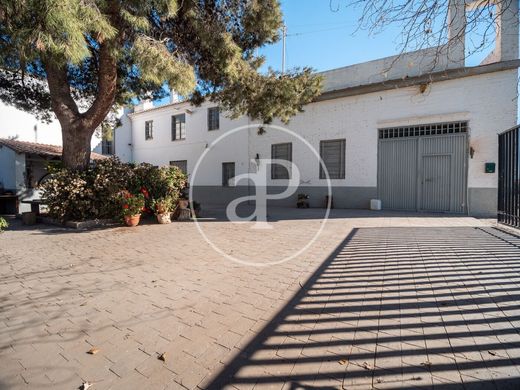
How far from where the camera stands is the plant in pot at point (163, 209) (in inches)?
348

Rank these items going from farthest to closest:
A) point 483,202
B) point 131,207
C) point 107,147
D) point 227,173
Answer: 1. point 107,147
2. point 227,173
3. point 483,202
4. point 131,207

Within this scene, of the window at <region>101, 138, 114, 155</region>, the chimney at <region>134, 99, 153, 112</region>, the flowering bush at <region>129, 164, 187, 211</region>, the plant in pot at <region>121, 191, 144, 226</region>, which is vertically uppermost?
the chimney at <region>134, 99, 153, 112</region>

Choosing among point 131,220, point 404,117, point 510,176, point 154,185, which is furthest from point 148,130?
point 510,176

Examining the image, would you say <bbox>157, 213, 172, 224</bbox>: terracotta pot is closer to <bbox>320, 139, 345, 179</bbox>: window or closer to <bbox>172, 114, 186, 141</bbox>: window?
<bbox>320, 139, 345, 179</bbox>: window

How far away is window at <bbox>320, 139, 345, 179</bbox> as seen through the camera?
13.3 meters

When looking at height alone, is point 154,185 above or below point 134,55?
below

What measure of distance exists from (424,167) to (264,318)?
10.7 meters

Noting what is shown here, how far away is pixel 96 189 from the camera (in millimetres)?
8469

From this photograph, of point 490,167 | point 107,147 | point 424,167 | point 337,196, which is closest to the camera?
point 490,167

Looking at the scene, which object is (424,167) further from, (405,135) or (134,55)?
(134,55)

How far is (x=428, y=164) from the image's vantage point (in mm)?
11094

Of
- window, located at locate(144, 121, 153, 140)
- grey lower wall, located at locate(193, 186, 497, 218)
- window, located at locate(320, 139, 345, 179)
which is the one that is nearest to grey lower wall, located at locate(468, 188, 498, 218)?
grey lower wall, located at locate(193, 186, 497, 218)

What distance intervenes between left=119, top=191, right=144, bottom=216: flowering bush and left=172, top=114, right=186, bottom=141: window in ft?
39.0

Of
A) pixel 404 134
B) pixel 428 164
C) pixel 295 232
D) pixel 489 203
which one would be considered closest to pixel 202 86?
pixel 295 232
